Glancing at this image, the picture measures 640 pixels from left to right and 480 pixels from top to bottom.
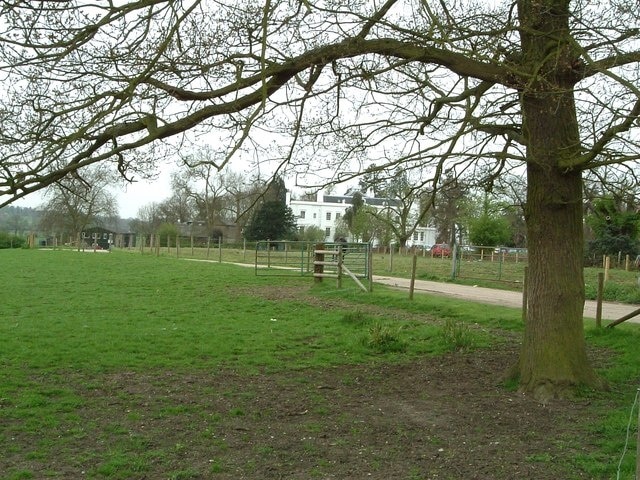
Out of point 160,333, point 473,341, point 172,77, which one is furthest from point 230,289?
point 172,77

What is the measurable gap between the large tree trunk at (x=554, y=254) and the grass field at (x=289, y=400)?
1.24ft

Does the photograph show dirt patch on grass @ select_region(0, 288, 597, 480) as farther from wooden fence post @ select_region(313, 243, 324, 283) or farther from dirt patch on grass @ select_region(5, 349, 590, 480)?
wooden fence post @ select_region(313, 243, 324, 283)

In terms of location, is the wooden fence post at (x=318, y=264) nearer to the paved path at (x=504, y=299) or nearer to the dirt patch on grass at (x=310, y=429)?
the paved path at (x=504, y=299)


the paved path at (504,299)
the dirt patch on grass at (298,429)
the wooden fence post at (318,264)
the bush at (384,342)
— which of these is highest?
the wooden fence post at (318,264)

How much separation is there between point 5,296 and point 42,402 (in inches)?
430

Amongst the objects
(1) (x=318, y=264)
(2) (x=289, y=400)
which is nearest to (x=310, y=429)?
(2) (x=289, y=400)

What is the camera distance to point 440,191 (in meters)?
9.04

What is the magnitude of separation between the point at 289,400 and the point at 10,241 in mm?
61561

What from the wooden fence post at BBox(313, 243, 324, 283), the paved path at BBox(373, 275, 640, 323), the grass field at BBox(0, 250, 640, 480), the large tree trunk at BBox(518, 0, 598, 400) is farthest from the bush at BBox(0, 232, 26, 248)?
the large tree trunk at BBox(518, 0, 598, 400)

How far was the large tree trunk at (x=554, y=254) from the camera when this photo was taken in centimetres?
762

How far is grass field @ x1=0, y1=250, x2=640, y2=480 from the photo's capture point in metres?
5.43

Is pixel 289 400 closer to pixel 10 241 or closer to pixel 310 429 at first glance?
pixel 310 429

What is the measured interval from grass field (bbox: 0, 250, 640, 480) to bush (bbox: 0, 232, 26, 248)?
172 feet

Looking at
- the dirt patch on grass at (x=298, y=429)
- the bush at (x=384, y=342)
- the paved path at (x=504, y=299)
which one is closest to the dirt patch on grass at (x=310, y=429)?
the dirt patch on grass at (x=298, y=429)
